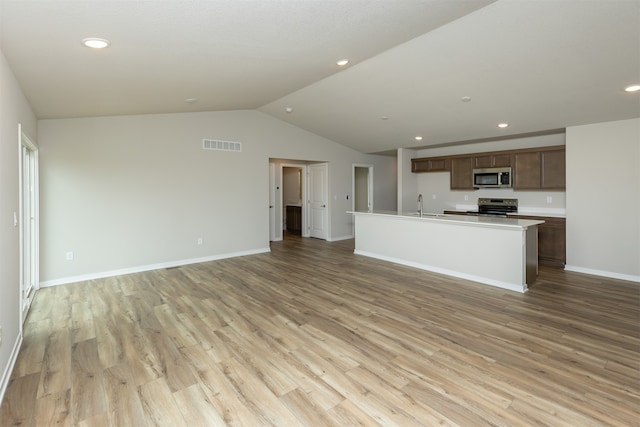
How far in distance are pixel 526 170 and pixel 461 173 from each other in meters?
1.29

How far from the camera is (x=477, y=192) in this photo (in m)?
7.00

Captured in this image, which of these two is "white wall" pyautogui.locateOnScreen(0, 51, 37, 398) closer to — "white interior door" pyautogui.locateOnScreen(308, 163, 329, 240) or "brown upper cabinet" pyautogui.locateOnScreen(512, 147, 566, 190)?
"white interior door" pyautogui.locateOnScreen(308, 163, 329, 240)

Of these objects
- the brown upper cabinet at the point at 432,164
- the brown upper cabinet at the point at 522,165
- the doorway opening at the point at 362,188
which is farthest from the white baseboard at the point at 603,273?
the doorway opening at the point at 362,188

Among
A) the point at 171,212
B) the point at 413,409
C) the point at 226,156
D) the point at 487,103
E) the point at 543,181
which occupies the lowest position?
the point at 413,409

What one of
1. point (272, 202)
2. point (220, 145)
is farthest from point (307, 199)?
point (220, 145)

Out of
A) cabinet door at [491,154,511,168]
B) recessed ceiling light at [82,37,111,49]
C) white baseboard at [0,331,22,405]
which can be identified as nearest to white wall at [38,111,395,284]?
white baseboard at [0,331,22,405]

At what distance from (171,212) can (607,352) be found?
5830mm

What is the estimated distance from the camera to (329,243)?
7.87 m

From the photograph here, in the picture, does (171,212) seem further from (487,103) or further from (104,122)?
(487,103)

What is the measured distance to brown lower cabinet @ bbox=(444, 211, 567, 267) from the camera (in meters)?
5.35

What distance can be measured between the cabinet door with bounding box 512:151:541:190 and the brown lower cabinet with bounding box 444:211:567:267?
67 cm

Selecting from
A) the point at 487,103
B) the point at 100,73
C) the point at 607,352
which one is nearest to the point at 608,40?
the point at 487,103

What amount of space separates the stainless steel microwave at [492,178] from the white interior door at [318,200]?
334 centimetres

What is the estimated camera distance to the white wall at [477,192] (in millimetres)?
5883
